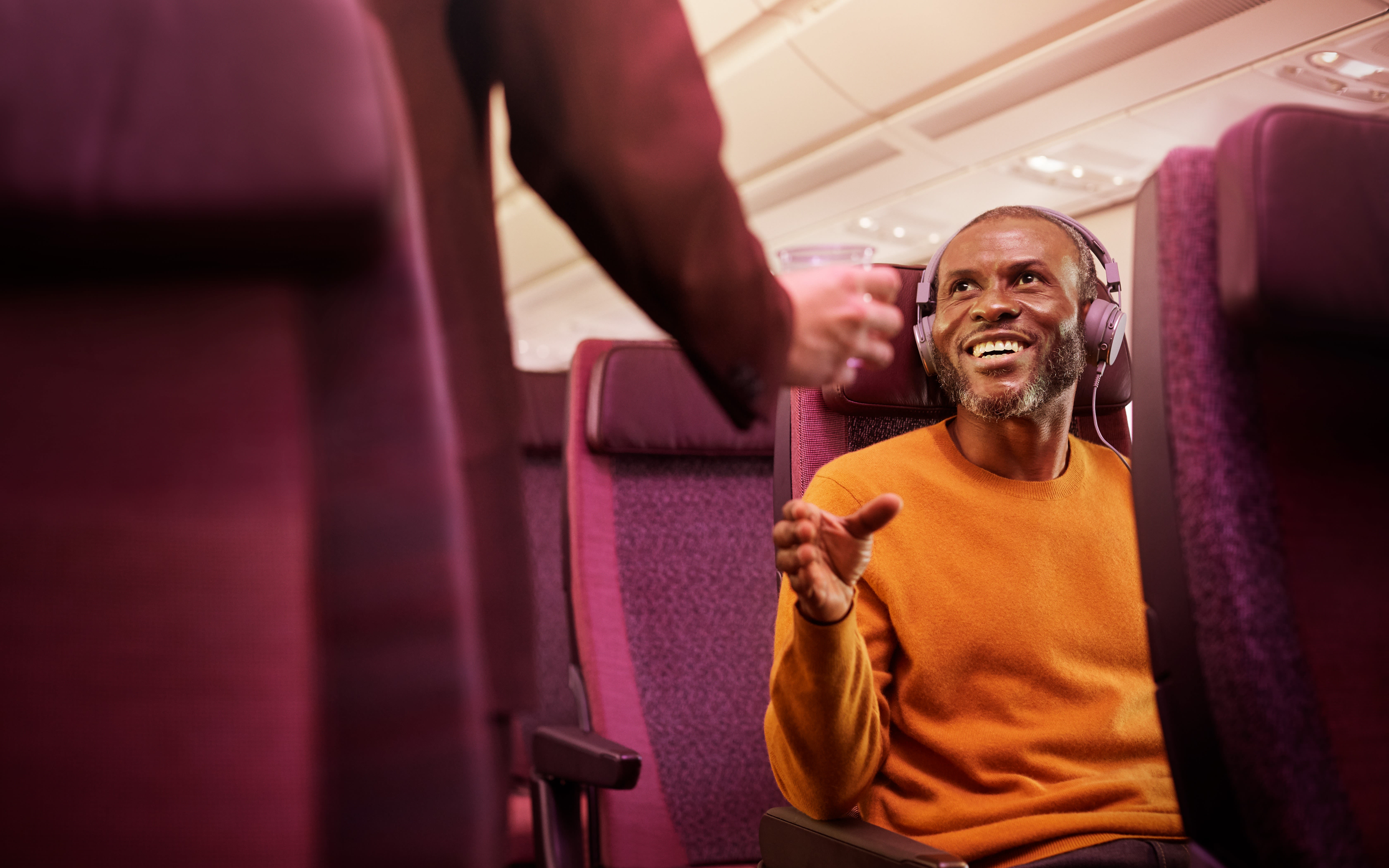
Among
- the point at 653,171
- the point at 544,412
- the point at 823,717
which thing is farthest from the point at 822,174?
the point at 653,171

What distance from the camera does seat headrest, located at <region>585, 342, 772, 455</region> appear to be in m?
1.66

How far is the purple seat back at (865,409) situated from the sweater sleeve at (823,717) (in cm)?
21

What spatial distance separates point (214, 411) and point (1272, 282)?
1.91 ft

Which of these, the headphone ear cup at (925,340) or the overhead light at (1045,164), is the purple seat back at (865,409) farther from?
the overhead light at (1045,164)

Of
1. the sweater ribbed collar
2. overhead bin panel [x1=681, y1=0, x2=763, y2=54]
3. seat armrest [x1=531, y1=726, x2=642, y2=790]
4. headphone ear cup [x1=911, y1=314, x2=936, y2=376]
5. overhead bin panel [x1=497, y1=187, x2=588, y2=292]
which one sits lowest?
seat armrest [x1=531, y1=726, x2=642, y2=790]

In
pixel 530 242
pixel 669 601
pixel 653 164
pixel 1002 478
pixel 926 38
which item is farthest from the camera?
pixel 530 242

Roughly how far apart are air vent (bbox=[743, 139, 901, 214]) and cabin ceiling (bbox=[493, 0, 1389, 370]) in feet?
0.04

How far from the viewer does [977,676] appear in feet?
3.62

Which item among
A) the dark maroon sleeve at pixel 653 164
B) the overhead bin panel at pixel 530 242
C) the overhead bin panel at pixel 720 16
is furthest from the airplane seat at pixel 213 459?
the overhead bin panel at pixel 530 242

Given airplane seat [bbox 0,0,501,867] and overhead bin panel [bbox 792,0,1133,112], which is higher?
overhead bin panel [bbox 792,0,1133,112]

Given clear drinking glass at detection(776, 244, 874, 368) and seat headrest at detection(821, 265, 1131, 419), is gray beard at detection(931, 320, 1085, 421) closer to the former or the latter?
seat headrest at detection(821, 265, 1131, 419)

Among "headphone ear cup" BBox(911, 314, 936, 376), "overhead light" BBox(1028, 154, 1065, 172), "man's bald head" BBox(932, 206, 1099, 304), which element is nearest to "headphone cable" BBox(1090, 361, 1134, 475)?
"man's bald head" BBox(932, 206, 1099, 304)

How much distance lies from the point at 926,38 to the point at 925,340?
2.48 meters

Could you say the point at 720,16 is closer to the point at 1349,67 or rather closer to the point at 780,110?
the point at 780,110
